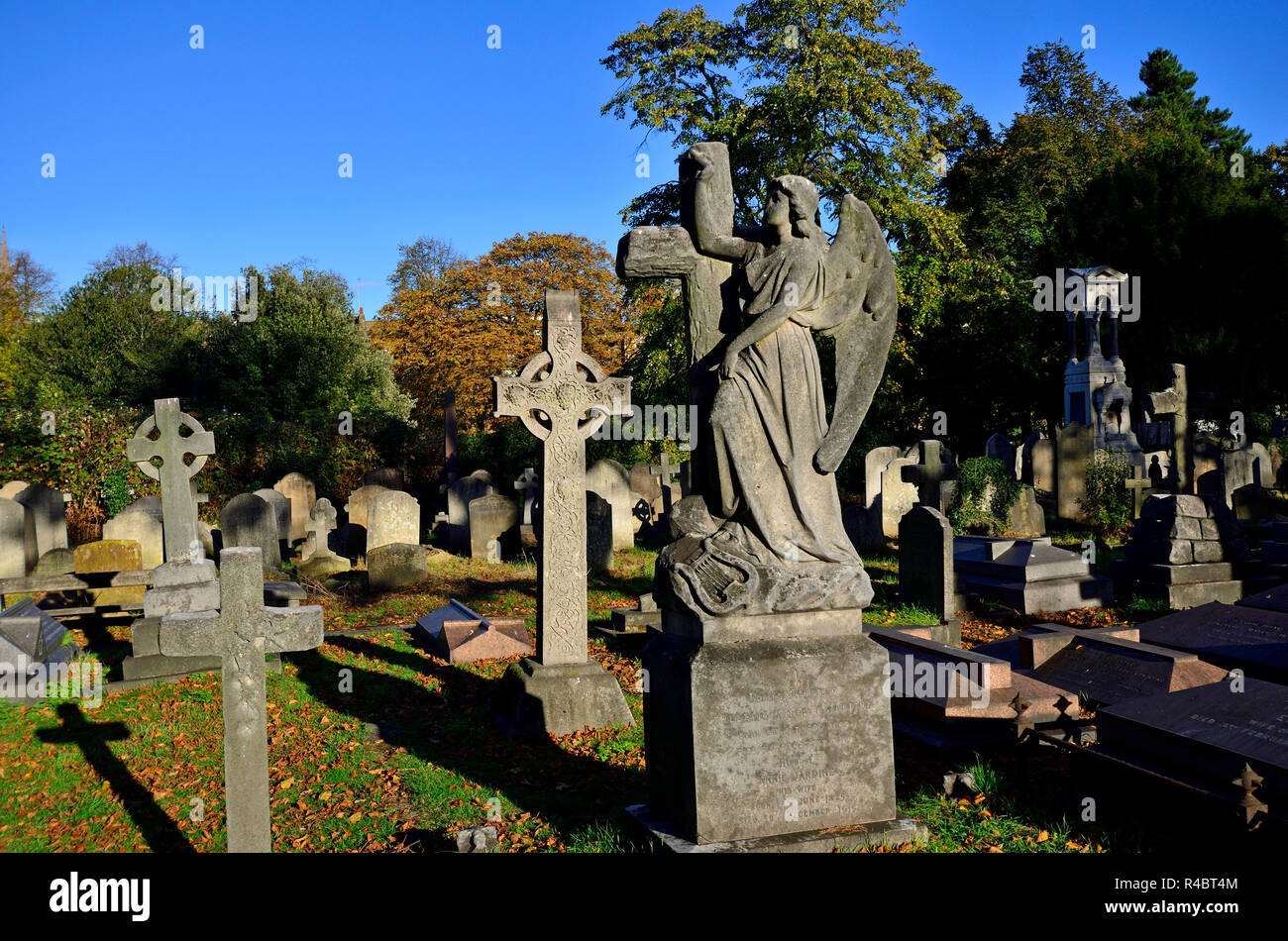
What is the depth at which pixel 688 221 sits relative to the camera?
14.4 ft

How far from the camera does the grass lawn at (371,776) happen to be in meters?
4.90

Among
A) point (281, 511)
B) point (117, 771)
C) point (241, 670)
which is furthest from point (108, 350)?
point (241, 670)

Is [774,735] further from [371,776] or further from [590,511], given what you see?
[590,511]

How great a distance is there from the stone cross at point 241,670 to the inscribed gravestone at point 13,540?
960cm

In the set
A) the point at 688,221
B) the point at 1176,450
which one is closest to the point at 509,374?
the point at 688,221

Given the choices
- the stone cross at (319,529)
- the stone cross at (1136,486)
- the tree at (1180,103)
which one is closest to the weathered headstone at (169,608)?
the stone cross at (319,529)

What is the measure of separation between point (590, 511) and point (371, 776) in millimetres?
8079

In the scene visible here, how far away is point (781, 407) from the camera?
415 cm

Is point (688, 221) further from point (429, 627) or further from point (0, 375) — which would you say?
point (0, 375)

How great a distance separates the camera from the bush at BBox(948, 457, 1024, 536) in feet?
51.8

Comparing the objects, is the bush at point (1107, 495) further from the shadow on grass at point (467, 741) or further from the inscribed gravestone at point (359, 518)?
the shadow on grass at point (467, 741)

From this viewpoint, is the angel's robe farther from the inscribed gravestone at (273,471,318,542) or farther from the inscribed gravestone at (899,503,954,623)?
the inscribed gravestone at (273,471,318,542)

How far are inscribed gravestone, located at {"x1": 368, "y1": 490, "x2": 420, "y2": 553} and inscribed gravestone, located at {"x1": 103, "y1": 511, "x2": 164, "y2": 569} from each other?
124 inches

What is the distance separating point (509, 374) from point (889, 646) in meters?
3.83
